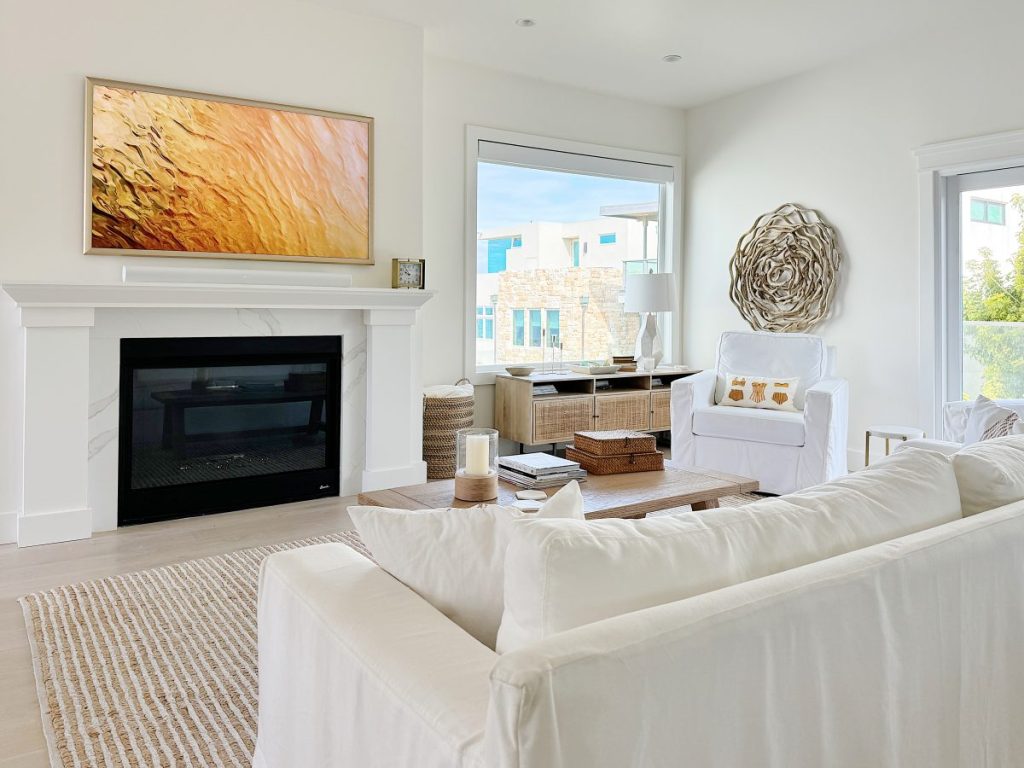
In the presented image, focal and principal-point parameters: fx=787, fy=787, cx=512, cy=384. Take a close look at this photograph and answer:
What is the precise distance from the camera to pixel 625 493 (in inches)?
105

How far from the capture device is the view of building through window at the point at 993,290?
4.48 m

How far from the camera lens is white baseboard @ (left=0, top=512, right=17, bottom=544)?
3.49m

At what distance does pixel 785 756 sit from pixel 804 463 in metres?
3.36

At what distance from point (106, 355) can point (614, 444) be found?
94.3 inches

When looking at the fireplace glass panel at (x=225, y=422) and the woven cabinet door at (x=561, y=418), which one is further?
the woven cabinet door at (x=561, y=418)

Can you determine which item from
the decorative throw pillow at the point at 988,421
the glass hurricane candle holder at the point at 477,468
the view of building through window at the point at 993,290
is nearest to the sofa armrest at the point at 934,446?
the decorative throw pillow at the point at 988,421

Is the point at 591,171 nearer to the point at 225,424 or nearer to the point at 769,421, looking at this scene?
the point at 769,421

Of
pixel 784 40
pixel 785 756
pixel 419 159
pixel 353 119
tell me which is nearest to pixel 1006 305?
pixel 784 40

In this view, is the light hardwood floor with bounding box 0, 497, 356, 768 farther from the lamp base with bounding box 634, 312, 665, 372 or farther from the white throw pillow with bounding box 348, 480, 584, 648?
the lamp base with bounding box 634, 312, 665, 372

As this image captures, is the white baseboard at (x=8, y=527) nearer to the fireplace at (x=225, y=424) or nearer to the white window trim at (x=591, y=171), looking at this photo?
the fireplace at (x=225, y=424)

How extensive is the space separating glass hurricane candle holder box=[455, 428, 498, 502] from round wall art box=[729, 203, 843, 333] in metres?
3.61

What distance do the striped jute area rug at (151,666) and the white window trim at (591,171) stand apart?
256 centimetres

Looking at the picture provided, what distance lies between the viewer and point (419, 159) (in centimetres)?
455

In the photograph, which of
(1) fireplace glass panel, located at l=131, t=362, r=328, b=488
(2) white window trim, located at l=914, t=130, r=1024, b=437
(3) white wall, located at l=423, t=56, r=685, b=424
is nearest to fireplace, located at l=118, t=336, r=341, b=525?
(1) fireplace glass panel, located at l=131, t=362, r=328, b=488
